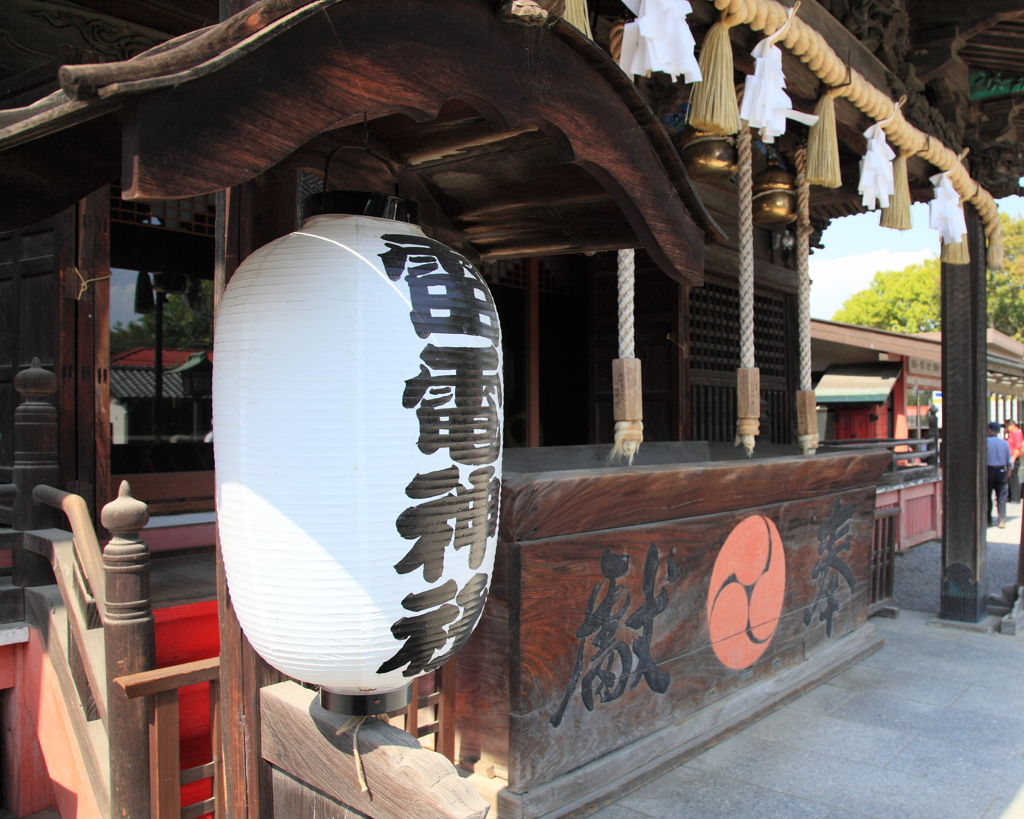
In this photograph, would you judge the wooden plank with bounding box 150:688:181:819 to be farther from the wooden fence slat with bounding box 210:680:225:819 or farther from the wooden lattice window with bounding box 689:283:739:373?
the wooden lattice window with bounding box 689:283:739:373

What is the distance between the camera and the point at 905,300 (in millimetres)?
37781

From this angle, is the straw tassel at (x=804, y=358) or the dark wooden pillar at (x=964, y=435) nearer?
the straw tassel at (x=804, y=358)

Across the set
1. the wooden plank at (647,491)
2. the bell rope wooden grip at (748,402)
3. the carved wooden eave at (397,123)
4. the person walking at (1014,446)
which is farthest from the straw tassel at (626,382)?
the person walking at (1014,446)

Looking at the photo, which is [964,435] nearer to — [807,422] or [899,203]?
[899,203]

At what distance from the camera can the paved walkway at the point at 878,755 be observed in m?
3.01

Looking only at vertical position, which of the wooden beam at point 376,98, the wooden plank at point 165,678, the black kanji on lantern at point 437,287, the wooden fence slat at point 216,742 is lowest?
the wooden fence slat at point 216,742

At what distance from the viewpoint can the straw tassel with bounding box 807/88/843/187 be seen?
4270 mm

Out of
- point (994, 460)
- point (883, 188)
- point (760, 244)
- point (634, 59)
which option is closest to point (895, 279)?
point (994, 460)

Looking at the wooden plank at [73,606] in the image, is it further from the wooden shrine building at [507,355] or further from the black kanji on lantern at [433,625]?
the black kanji on lantern at [433,625]

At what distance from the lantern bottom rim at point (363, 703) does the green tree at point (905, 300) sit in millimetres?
39318

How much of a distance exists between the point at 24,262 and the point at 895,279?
42246 mm

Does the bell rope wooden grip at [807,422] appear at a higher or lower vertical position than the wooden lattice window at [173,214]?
lower

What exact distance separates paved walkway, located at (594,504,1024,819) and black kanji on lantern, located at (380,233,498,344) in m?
2.27

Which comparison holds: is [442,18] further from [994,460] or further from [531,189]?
[994,460]
